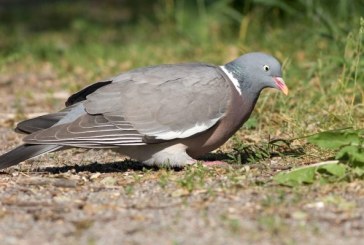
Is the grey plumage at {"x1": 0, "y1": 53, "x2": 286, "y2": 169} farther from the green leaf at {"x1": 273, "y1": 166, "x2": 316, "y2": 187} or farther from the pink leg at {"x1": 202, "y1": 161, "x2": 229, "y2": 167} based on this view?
the green leaf at {"x1": 273, "y1": 166, "x2": 316, "y2": 187}

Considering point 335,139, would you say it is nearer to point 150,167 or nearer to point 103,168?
point 150,167

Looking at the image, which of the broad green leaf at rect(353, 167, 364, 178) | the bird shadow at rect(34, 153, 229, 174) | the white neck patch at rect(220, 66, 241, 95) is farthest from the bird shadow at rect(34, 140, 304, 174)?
the broad green leaf at rect(353, 167, 364, 178)

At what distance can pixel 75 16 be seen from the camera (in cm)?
1249

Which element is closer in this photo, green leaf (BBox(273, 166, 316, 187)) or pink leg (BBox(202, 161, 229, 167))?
green leaf (BBox(273, 166, 316, 187))

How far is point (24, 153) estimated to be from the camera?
16.8 ft

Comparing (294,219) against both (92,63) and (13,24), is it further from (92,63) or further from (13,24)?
(13,24)

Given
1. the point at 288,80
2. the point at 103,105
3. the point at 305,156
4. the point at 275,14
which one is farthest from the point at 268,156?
the point at 275,14

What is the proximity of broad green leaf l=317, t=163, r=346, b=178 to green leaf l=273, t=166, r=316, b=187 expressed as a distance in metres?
0.06

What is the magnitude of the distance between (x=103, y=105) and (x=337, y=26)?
2929mm

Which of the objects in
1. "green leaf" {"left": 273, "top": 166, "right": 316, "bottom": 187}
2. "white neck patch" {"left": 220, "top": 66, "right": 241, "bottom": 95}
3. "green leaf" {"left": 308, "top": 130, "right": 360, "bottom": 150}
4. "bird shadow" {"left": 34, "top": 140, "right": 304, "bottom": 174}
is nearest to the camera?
"green leaf" {"left": 273, "top": 166, "right": 316, "bottom": 187}

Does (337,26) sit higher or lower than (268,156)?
higher

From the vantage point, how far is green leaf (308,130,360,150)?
474cm

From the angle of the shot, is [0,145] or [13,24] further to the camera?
[13,24]

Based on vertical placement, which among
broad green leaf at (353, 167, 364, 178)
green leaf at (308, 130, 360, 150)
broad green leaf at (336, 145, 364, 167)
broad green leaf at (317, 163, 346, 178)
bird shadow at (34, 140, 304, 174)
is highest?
green leaf at (308, 130, 360, 150)
